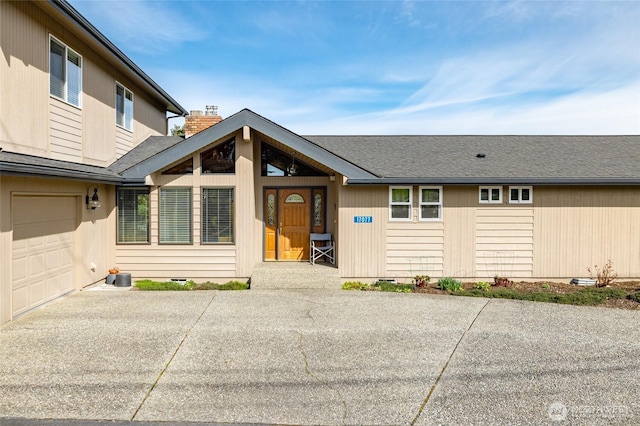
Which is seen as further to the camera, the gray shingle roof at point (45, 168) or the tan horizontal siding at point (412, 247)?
the tan horizontal siding at point (412, 247)

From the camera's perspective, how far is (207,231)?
9.75 meters

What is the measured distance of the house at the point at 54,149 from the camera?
6418mm

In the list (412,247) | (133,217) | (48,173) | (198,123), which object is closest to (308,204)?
(412,247)

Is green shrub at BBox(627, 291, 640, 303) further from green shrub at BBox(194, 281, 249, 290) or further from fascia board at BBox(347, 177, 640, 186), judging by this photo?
green shrub at BBox(194, 281, 249, 290)

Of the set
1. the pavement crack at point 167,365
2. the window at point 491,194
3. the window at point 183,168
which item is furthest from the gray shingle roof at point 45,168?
the window at point 491,194

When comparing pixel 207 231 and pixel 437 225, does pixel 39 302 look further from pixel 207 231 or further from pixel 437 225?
pixel 437 225

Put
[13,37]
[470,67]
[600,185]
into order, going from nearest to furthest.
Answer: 1. [13,37]
2. [600,185]
3. [470,67]

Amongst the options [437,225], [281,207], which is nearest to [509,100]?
[437,225]

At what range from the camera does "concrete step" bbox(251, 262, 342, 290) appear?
9227 millimetres

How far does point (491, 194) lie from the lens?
32.1ft

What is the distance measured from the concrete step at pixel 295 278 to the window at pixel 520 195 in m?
4.99

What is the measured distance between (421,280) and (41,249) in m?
8.42

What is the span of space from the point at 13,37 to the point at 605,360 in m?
10.7

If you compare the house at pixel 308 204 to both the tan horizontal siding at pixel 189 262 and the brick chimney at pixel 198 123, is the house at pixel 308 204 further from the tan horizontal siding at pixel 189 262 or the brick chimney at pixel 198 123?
the brick chimney at pixel 198 123
